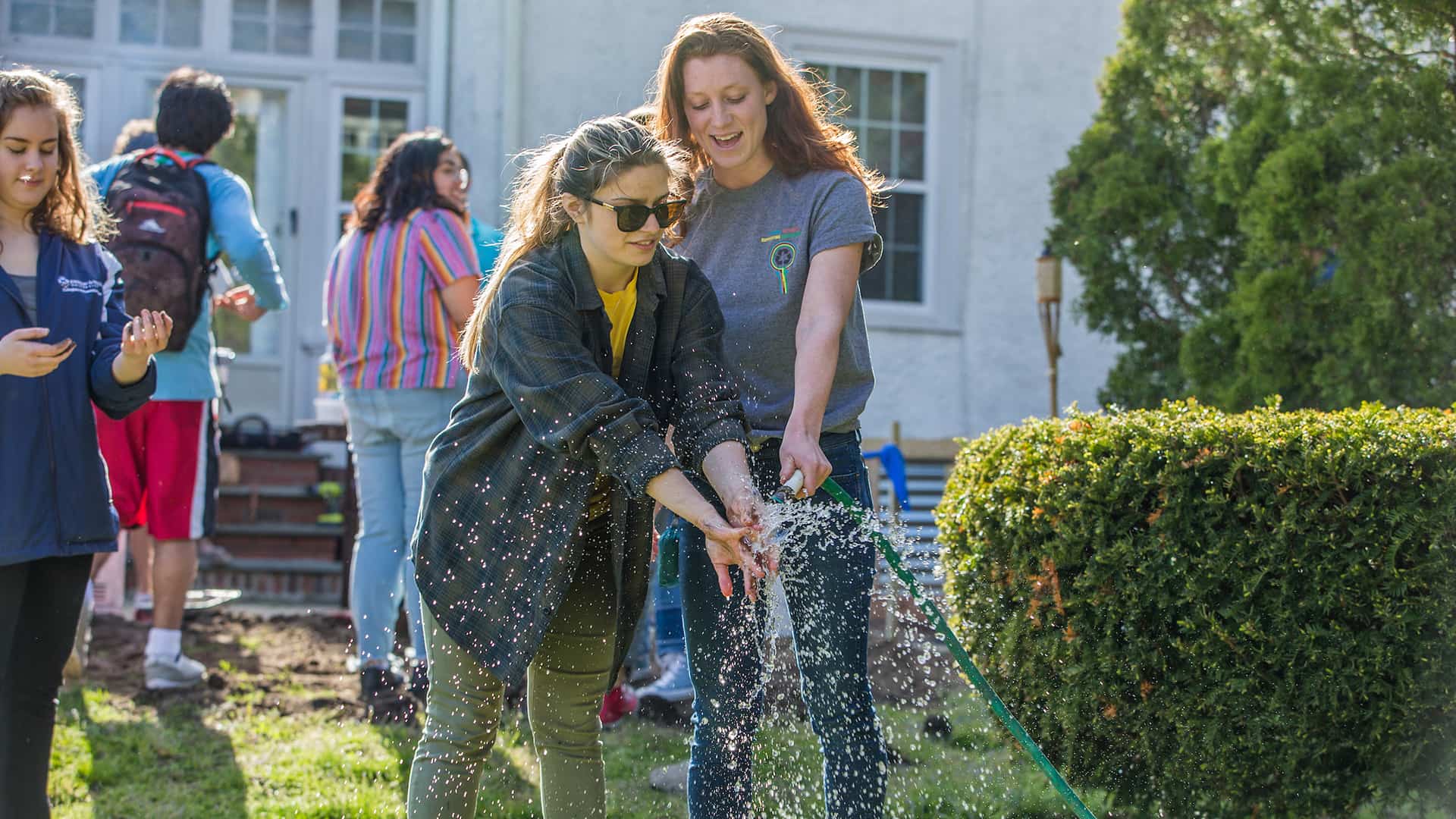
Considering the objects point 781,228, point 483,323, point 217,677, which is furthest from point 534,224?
point 217,677

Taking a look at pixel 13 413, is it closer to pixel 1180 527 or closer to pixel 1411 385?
pixel 1180 527

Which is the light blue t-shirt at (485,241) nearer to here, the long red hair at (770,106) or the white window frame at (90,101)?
the long red hair at (770,106)

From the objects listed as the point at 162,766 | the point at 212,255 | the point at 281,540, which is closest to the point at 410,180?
the point at 212,255

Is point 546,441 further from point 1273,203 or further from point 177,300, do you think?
point 1273,203

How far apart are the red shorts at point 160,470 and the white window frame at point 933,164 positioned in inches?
197

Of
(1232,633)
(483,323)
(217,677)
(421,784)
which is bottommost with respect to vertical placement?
(217,677)

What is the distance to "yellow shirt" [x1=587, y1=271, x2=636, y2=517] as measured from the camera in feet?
8.83

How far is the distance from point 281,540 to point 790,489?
6.32m

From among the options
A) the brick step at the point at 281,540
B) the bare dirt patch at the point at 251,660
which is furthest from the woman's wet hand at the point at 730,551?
the brick step at the point at 281,540

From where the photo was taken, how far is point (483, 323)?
8.59 feet

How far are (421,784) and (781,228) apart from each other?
1.30 meters

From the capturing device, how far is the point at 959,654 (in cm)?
268

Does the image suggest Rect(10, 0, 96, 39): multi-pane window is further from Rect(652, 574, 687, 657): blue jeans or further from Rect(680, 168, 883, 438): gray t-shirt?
Rect(680, 168, 883, 438): gray t-shirt

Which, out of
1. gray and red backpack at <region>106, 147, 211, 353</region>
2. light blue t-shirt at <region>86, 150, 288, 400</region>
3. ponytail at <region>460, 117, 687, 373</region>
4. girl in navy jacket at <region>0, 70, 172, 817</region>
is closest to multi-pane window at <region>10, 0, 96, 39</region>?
light blue t-shirt at <region>86, 150, 288, 400</region>
